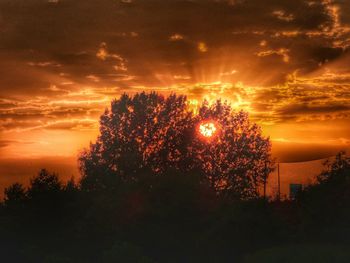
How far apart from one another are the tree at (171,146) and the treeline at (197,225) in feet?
45.3

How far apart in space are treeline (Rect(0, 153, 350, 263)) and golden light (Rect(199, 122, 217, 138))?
70.6 ft

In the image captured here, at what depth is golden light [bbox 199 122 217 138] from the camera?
255 feet

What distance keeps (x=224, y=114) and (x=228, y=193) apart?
11.0m

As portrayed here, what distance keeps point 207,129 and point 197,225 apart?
27870 millimetres

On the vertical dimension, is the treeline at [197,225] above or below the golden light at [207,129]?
below

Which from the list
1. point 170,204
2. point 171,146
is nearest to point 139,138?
point 171,146

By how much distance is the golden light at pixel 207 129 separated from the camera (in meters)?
77.8

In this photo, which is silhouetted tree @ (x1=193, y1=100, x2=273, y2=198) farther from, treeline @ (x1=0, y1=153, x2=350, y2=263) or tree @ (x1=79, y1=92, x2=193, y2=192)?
treeline @ (x1=0, y1=153, x2=350, y2=263)

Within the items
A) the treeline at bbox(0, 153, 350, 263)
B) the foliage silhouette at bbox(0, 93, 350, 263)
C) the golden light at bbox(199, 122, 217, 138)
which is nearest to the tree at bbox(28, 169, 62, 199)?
the foliage silhouette at bbox(0, 93, 350, 263)

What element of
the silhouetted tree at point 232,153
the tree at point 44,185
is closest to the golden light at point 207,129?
the silhouetted tree at point 232,153

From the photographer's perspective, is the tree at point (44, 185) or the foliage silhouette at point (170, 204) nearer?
the foliage silhouette at point (170, 204)

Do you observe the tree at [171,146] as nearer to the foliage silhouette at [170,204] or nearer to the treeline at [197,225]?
the foliage silhouette at [170,204]

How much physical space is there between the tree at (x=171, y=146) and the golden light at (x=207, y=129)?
0.65 m

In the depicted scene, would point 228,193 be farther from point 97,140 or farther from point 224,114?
point 97,140
